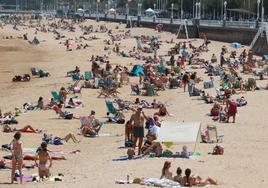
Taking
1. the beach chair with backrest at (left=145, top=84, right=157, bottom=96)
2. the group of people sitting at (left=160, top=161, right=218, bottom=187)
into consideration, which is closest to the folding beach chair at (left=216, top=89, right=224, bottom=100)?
the beach chair with backrest at (left=145, top=84, right=157, bottom=96)

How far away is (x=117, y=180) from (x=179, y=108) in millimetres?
9748

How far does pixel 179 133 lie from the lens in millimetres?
13180

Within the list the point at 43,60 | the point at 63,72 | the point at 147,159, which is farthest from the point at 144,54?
the point at 147,159

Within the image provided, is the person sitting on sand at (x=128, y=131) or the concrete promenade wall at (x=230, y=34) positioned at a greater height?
the concrete promenade wall at (x=230, y=34)

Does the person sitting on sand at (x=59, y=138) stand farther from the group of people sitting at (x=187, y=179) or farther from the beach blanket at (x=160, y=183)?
the group of people sitting at (x=187, y=179)

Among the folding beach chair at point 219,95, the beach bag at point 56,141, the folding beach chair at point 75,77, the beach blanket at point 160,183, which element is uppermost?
the folding beach chair at point 219,95

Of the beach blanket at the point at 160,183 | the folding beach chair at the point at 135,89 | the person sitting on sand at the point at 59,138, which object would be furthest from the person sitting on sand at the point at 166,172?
the folding beach chair at the point at 135,89

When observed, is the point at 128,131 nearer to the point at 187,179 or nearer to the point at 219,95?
the point at 187,179

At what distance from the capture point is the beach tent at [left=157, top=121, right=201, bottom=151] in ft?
43.1

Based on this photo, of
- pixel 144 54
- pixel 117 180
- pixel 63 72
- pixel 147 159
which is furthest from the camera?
pixel 144 54

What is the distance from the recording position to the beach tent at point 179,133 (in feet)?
43.1

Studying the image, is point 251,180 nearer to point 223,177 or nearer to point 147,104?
point 223,177

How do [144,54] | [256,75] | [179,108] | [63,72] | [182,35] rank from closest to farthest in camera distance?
[179,108]
[256,75]
[63,72]
[144,54]
[182,35]

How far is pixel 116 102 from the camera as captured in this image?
2169 cm
